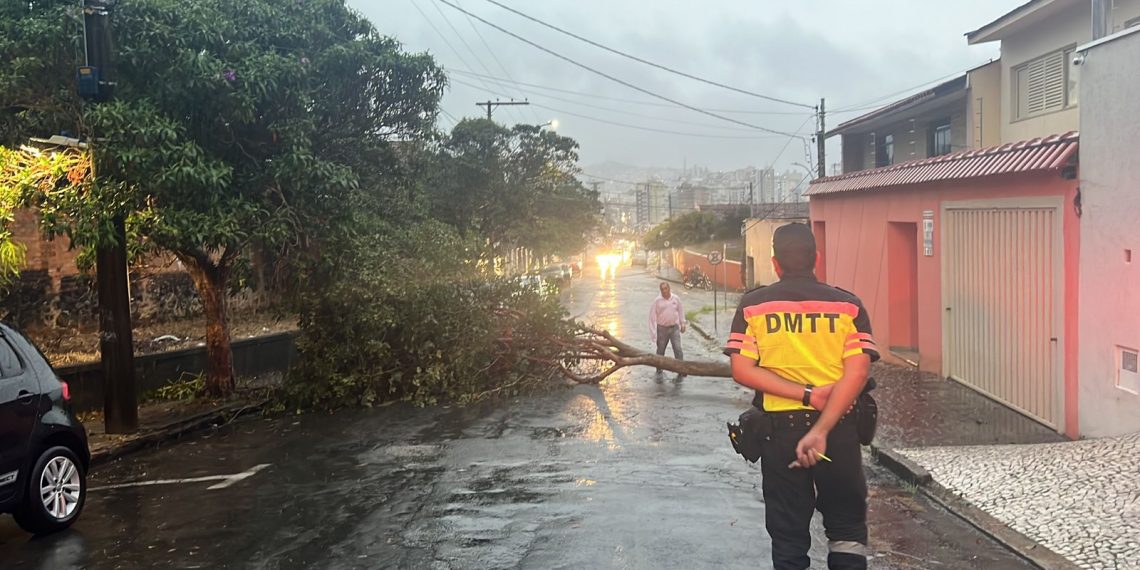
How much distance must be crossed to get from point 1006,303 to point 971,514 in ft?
15.6

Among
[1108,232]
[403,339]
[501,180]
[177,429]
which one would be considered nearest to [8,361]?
[177,429]

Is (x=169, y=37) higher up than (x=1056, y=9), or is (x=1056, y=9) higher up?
(x=1056, y=9)

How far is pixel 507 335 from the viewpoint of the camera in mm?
12758

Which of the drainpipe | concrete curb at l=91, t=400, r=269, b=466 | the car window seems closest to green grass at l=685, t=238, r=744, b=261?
concrete curb at l=91, t=400, r=269, b=466

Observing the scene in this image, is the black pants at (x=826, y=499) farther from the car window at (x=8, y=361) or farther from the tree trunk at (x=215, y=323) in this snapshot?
the tree trunk at (x=215, y=323)

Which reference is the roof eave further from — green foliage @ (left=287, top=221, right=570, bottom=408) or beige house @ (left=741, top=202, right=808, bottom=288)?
beige house @ (left=741, top=202, right=808, bottom=288)

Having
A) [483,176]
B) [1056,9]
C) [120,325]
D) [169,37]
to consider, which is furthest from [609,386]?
[483,176]

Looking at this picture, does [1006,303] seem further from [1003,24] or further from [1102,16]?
[1003,24]

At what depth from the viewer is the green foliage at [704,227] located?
58750 mm

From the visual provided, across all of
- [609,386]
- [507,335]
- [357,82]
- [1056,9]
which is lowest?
[609,386]

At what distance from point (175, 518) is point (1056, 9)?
16.4 meters

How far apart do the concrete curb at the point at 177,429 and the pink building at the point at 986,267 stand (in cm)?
978

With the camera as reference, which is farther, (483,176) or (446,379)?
(483,176)

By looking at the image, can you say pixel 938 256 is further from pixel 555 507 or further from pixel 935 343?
pixel 555 507
